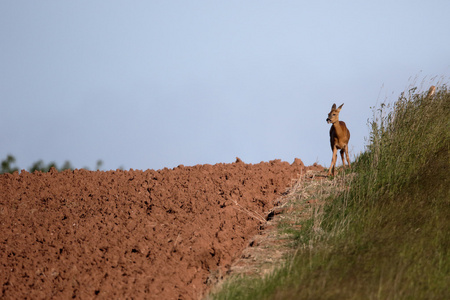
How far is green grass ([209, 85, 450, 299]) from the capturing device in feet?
19.8

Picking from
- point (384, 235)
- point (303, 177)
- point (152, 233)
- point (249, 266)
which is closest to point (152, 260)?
point (152, 233)

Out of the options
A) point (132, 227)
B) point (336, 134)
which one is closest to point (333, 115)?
point (336, 134)

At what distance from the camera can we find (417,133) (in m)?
10.7

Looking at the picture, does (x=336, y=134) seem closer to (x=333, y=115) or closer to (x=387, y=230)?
(x=333, y=115)

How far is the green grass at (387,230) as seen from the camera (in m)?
6.04

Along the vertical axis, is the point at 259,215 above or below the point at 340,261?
above

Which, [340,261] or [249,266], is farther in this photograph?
[249,266]

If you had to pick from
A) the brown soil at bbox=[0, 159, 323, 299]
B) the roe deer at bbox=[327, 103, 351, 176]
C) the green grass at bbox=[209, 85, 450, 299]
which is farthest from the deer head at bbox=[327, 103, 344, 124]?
the brown soil at bbox=[0, 159, 323, 299]

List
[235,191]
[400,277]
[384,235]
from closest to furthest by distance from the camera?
[400,277]
[384,235]
[235,191]

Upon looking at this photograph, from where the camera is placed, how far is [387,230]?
7.43 metres

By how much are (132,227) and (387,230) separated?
4.16 m

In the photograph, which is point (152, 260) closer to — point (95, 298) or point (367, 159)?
point (95, 298)

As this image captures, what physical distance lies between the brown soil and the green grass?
4.02 ft

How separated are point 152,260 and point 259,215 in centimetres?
252
